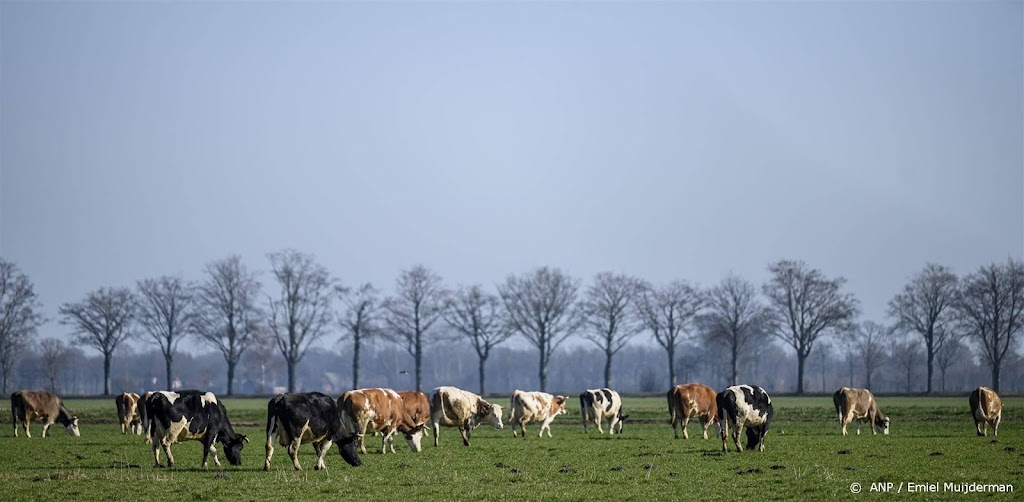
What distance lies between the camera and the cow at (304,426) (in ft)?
84.9

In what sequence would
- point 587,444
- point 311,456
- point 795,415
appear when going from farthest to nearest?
point 795,415 → point 587,444 → point 311,456

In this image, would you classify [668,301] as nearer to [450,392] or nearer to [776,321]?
[776,321]

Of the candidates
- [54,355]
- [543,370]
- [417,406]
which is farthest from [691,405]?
[54,355]

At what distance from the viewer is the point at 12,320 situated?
107562mm

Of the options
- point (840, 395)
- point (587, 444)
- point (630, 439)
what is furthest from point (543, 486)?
point (840, 395)

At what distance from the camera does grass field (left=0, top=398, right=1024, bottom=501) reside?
20.7 meters

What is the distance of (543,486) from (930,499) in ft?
25.4

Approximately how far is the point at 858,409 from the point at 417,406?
60.5 ft

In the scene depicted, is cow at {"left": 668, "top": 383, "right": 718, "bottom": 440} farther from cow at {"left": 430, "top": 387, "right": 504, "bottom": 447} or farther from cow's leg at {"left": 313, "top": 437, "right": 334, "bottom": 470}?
cow's leg at {"left": 313, "top": 437, "right": 334, "bottom": 470}

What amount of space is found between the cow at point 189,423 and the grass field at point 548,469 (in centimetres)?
64

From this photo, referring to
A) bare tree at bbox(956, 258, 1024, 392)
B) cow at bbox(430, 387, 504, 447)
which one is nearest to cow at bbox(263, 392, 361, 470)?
cow at bbox(430, 387, 504, 447)

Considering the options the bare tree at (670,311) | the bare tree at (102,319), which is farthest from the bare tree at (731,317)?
the bare tree at (102,319)

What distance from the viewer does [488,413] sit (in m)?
40.0

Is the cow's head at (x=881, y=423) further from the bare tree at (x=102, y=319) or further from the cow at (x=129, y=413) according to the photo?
the bare tree at (x=102, y=319)
